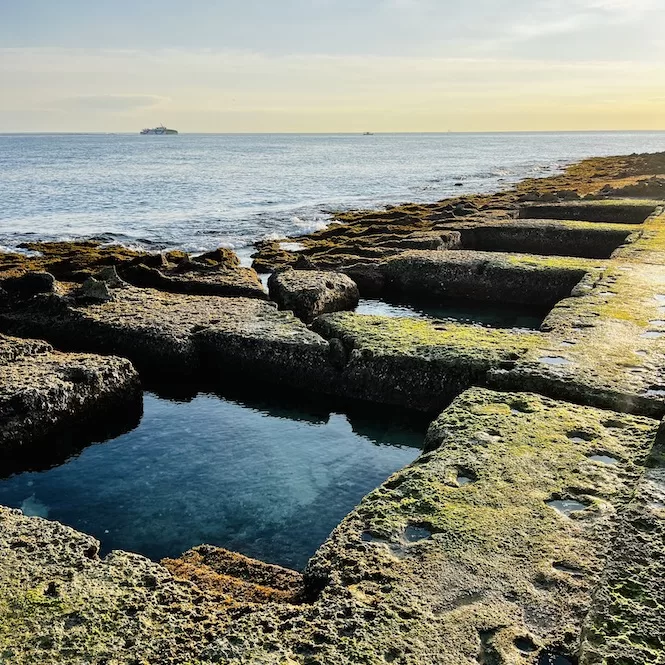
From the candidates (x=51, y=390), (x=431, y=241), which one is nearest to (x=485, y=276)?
(x=431, y=241)

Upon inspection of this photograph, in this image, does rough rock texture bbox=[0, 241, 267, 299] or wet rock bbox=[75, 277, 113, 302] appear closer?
wet rock bbox=[75, 277, 113, 302]

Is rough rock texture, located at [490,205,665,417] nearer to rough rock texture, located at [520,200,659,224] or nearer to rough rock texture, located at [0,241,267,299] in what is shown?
rough rock texture, located at [0,241,267,299]

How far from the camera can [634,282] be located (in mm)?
12164

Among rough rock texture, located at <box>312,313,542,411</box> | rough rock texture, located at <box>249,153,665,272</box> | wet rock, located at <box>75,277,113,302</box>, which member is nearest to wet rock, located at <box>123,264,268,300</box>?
wet rock, located at <box>75,277,113,302</box>

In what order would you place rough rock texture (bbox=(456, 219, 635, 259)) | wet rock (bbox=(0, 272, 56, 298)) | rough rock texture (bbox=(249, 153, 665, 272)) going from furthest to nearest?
1. rough rock texture (bbox=(249, 153, 665, 272))
2. rough rock texture (bbox=(456, 219, 635, 259))
3. wet rock (bbox=(0, 272, 56, 298))

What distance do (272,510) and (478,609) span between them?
10.3 feet

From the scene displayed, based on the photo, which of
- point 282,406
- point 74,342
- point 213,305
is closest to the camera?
point 282,406

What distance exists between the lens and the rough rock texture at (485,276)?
14500 millimetres

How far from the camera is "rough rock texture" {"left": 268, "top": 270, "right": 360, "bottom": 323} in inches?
494

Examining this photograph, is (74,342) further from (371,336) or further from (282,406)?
(371,336)

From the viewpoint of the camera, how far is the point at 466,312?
1452 centimetres

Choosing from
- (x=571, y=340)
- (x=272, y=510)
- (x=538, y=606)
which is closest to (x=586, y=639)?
(x=538, y=606)

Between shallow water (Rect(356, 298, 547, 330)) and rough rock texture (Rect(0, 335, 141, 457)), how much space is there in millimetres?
6300

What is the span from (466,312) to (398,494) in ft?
32.4
